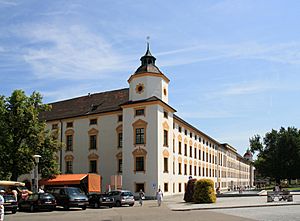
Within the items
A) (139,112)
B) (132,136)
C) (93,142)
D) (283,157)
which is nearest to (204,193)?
(132,136)

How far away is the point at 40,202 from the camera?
2962 cm

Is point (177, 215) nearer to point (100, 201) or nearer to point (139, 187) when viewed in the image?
point (100, 201)

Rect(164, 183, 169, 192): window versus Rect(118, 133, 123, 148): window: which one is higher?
Rect(118, 133, 123, 148): window

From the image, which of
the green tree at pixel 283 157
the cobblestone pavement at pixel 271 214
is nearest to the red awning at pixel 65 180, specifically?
the cobblestone pavement at pixel 271 214

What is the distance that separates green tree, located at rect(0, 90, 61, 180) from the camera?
4216 centimetres

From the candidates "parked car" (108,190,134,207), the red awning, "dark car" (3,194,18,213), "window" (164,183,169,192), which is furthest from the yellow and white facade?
"dark car" (3,194,18,213)

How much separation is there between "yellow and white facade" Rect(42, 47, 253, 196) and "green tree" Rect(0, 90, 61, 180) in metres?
6.99

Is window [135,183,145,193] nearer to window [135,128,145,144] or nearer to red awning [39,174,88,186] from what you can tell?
window [135,128,145,144]

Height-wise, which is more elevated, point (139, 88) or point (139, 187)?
point (139, 88)

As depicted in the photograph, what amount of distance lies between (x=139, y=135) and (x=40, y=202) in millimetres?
21764

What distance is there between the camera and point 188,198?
40781 millimetres

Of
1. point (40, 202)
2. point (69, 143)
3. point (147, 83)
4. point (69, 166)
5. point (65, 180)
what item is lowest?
point (40, 202)

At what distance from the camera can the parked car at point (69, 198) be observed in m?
31.4

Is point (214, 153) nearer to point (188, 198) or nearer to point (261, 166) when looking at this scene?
point (261, 166)
